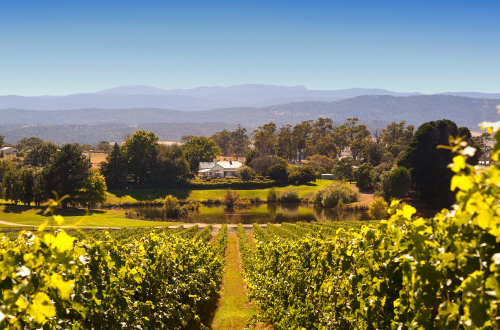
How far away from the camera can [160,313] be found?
7648 mm

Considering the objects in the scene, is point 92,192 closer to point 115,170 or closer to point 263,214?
point 115,170

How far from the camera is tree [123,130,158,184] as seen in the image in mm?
76438

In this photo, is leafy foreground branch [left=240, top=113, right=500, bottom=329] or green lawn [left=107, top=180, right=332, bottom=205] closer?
leafy foreground branch [left=240, top=113, right=500, bottom=329]

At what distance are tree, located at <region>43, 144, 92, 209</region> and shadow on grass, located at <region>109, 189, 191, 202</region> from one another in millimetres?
12075

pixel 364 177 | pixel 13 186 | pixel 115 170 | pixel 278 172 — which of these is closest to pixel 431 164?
pixel 364 177

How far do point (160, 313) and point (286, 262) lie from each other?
5091 millimetres

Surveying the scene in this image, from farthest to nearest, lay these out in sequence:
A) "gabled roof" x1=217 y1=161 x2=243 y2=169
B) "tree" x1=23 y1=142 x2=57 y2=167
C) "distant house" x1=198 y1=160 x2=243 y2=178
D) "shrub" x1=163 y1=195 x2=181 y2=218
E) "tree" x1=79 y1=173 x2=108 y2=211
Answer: "gabled roof" x1=217 y1=161 x2=243 y2=169
"distant house" x1=198 y1=160 x2=243 y2=178
"tree" x1=23 y1=142 x2=57 y2=167
"shrub" x1=163 y1=195 x2=181 y2=218
"tree" x1=79 y1=173 x2=108 y2=211

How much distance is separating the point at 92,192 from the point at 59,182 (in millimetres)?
4893

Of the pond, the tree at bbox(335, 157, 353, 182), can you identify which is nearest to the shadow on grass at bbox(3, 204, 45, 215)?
the pond

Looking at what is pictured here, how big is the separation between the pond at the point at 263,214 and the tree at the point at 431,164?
31.5ft

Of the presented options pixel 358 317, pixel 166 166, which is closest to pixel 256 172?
pixel 166 166

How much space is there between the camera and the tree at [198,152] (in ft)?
324

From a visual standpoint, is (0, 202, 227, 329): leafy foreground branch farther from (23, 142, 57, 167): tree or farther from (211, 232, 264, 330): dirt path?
(23, 142, 57, 167): tree

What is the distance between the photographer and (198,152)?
102 meters
